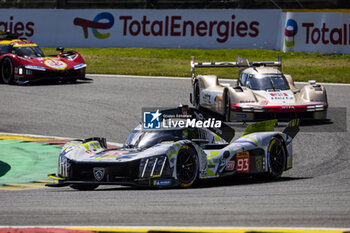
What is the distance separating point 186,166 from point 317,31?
18420 millimetres

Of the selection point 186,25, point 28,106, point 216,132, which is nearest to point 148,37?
point 186,25

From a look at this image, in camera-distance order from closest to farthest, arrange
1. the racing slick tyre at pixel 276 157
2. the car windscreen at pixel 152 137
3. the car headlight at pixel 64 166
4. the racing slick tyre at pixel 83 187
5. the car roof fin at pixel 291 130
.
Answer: the car headlight at pixel 64 166 < the racing slick tyre at pixel 83 187 < the car windscreen at pixel 152 137 < the racing slick tyre at pixel 276 157 < the car roof fin at pixel 291 130

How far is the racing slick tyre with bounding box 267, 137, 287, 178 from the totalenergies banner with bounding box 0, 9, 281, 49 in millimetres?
17595

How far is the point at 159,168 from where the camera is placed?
8891 mm

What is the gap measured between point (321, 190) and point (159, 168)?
1994mm

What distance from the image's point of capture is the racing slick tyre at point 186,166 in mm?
9062

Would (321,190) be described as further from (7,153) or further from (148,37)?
(148,37)

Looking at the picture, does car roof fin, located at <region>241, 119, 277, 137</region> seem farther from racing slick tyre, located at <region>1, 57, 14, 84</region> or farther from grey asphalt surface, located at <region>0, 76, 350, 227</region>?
racing slick tyre, located at <region>1, 57, 14, 84</region>

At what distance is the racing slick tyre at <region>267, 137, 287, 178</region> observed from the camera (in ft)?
33.8

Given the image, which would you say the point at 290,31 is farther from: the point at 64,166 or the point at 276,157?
the point at 64,166

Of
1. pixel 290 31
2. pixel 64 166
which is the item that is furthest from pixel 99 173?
pixel 290 31

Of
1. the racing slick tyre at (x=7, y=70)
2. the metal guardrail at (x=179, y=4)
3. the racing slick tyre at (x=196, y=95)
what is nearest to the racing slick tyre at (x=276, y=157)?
the racing slick tyre at (x=196, y=95)

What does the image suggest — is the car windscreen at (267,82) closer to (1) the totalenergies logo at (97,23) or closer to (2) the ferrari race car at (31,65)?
(2) the ferrari race car at (31,65)

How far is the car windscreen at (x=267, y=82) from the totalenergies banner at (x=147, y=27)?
1100cm
